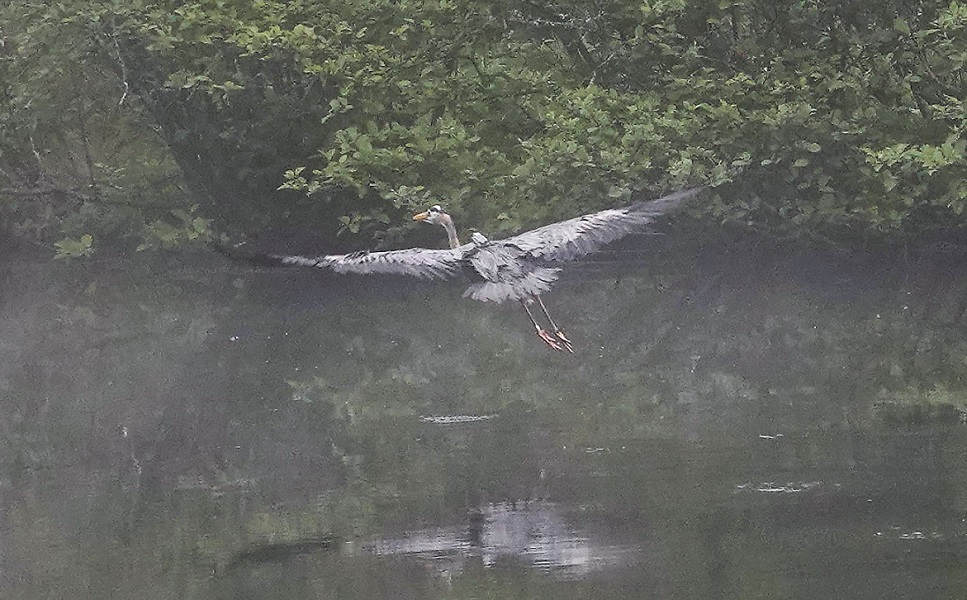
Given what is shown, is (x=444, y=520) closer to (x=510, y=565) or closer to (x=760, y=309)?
(x=510, y=565)

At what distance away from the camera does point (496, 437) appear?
700 centimetres

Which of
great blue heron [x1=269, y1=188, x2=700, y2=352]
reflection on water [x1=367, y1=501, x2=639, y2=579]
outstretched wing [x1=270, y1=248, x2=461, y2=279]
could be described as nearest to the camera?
reflection on water [x1=367, y1=501, x2=639, y2=579]

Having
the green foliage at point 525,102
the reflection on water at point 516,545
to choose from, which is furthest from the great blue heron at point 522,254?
the green foliage at point 525,102

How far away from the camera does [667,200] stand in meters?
7.38

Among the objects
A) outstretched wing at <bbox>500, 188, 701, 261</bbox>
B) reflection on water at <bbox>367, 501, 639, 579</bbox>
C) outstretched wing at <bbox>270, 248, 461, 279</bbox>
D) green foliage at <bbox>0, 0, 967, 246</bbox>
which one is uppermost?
green foliage at <bbox>0, 0, 967, 246</bbox>

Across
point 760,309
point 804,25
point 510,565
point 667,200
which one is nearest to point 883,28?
point 804,25

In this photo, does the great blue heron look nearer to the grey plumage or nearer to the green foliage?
the grey plumage

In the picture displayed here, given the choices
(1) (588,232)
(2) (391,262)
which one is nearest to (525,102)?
(1) (588,232)

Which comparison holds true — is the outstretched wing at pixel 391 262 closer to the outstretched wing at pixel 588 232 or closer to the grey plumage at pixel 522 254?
the grey plumage at pixel 522 254

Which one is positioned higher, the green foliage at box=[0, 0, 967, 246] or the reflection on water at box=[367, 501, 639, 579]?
the green foliage at box=[0, 0, 967, 246]

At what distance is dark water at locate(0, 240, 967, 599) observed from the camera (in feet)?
16.7

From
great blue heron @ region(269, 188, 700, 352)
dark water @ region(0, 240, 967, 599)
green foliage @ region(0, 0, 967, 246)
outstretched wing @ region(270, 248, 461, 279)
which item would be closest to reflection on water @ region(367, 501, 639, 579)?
dark water @ region(0, 240, 967, 599)

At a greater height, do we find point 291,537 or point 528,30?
point 528,30

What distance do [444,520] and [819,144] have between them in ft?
17.2
